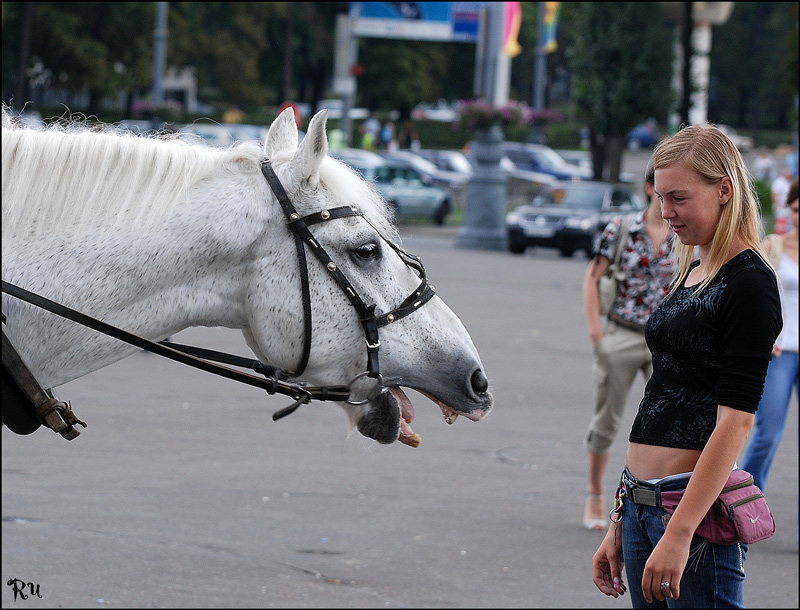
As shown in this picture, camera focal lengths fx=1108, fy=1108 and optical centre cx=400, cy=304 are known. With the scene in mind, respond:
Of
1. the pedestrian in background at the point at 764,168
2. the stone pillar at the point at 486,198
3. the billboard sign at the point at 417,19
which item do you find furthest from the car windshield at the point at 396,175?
the pedestrian in background at the point at 764,168

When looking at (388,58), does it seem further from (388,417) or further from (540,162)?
(388,417)

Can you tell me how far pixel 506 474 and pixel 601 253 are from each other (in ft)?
6.16

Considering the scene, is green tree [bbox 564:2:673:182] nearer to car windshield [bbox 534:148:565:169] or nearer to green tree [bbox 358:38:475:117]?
car windshield [bbox 534:148:565:169]

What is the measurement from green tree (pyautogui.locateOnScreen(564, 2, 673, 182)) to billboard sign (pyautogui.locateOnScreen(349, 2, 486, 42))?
31.0 ft

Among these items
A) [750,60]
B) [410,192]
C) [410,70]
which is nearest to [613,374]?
[410,192]

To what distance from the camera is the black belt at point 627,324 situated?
661 cm

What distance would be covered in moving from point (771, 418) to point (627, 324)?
3.37ft

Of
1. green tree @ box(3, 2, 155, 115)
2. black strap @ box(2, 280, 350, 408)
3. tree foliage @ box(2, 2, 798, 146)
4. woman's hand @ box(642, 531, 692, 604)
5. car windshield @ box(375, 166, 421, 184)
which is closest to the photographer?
black strap @ box(2, 280, 350, 408)

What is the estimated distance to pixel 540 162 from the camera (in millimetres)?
46156

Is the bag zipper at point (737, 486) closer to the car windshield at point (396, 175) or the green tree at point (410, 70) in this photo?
the car windshield at point (396, 175)

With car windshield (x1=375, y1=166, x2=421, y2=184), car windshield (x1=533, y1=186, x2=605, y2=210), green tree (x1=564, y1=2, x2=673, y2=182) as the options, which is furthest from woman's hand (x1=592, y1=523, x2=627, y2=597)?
car windshield (x1=375, y1=166, x2=421, y2=184)

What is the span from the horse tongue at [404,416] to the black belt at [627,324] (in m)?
3.64

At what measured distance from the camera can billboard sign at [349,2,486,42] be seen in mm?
40031

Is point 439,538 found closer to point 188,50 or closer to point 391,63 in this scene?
point 188,50
